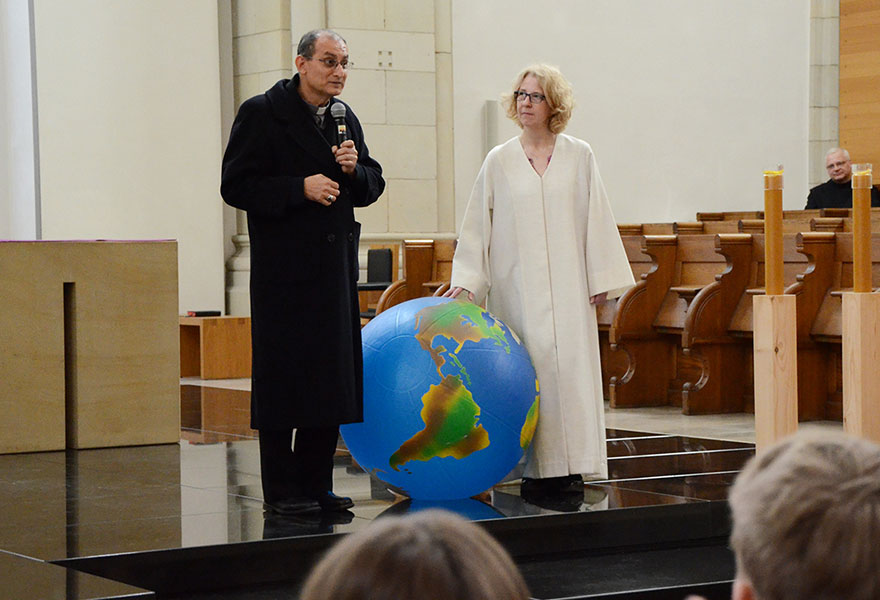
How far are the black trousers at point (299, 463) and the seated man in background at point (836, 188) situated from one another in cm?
827

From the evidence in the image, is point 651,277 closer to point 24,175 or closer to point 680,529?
point 680,529

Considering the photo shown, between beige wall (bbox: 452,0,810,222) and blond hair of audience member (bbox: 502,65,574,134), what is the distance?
7.55 m

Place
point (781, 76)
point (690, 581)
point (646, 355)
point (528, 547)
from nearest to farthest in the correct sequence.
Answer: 1. point (690, 581)
2. point (528, 547)
3. point (646, 355)
4. point (781, 76)

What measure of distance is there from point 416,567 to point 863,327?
4.22 metres

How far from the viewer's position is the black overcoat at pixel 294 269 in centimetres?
440

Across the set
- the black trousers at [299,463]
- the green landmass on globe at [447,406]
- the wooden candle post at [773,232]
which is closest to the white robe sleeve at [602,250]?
the wooden candle post at [773,232]

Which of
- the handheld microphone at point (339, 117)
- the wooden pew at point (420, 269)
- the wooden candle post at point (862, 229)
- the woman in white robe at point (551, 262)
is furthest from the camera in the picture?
the wooden pew at point (420, 269)

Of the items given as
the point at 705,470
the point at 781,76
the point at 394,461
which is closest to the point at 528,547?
the point at 394,461

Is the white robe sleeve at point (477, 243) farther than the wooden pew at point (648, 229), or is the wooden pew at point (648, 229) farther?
the wooden pew at point (648, 229)

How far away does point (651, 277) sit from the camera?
876 cm

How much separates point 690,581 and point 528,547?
24.1 inches

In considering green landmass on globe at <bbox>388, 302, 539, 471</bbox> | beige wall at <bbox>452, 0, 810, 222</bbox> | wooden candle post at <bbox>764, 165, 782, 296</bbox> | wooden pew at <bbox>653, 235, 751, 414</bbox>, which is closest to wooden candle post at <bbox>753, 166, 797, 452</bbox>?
wooden candle post at <bbox>764, 165, 782, 296</bbox>

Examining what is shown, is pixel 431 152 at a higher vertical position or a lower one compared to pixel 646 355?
higher

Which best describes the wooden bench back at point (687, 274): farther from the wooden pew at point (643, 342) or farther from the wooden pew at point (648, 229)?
the wooden pew at point (648, 229)
